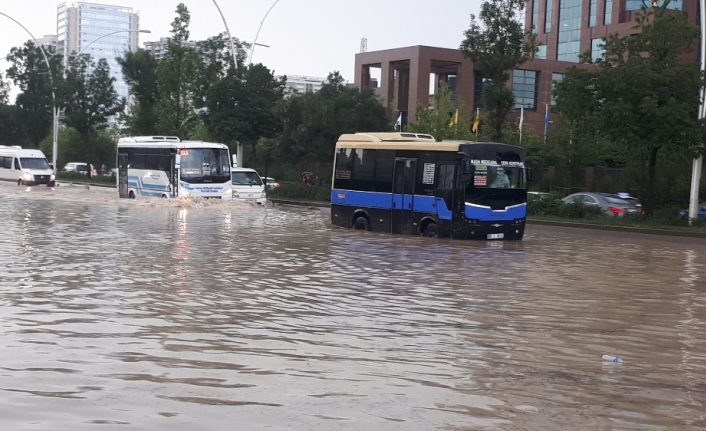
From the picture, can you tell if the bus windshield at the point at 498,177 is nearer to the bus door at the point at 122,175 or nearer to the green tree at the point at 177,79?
the bus door at the point at 122,175

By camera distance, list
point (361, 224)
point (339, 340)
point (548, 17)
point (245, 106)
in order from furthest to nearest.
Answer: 1. point (548, 17)
2. point (245, 106)
3. point (361, 224)
4. point (339, 340)

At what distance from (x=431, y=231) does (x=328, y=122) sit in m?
27.1

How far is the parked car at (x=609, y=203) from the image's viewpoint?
39.8m

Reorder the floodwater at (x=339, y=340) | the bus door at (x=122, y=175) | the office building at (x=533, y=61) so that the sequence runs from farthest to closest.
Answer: the office building at (x=533, y=61) < the bus door at (x=122, y=175) < the floodwater at (x=339, y=340)

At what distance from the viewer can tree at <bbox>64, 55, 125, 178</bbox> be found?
73.0m

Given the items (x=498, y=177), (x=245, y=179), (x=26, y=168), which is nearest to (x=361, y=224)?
(x=498, y=177)

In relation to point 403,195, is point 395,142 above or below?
above

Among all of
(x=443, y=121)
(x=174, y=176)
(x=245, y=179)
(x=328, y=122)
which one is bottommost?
(x=245, y=179)

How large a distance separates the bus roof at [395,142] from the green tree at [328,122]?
21393mm

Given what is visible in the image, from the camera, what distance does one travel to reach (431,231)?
27.6 m

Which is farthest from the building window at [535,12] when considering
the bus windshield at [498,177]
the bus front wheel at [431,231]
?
the bus front wheel at [431,231]

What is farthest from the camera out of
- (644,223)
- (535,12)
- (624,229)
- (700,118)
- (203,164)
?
(535,12)

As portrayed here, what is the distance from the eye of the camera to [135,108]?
68.9 metres

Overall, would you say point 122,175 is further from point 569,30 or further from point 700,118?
point 569,30
